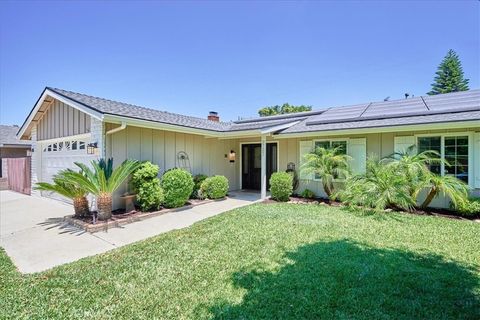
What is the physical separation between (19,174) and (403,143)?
1804 cm

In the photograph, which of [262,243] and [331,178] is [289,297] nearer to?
[262,243]

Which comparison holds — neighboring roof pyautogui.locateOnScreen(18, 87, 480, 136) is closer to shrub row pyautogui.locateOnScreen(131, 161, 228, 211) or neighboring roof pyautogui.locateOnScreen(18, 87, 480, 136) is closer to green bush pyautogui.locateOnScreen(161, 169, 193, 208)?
shrub row pyautogui.locateOnScreen(131, 161, 228, 211)

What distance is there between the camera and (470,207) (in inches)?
255

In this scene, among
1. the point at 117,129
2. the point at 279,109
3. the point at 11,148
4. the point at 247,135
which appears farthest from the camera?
the point at 279,109

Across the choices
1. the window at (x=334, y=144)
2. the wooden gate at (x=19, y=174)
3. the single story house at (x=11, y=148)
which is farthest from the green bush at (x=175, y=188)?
the single story house at (x=11, y=148)

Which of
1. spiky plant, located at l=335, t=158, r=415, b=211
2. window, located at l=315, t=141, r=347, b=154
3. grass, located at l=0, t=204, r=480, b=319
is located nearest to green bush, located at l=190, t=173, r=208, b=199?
grass, located at l=0, t=204, r=480, b=319

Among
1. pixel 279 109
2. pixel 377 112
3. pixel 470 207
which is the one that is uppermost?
pixel 279 109

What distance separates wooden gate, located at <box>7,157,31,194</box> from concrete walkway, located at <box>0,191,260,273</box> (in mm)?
3682

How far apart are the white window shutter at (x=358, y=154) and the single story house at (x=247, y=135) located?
3 centimetres

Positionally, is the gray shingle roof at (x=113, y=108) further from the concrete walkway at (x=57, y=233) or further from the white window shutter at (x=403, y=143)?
the white window shutter at (x=403, y=143)

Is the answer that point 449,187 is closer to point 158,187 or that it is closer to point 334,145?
point 334,145

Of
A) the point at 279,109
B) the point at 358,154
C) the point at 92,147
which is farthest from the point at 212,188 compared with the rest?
the point at 279,109

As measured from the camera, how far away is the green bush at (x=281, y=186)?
351 inches

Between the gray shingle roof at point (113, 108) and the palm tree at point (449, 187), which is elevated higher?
the gray shingle roof at point (113, 108)
